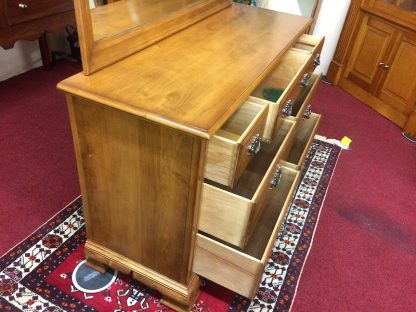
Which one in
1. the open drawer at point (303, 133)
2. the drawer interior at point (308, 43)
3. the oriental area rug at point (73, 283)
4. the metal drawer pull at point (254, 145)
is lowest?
the oriental area rug at point (73, 283)

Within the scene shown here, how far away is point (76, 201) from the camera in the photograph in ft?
5.22

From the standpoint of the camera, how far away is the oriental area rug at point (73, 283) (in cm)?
120

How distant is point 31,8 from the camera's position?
1934 millimetres

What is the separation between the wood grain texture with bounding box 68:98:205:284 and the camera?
0.90 meters

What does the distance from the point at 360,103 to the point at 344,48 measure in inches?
A: 17.3

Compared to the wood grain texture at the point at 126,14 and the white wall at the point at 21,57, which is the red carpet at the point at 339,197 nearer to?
the white wall at the point at 21,57

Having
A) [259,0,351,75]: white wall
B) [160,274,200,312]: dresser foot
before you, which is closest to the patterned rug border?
[160,274,200,312]: dresser foot

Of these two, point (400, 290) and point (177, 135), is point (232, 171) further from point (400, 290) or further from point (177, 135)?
point (400, 290)

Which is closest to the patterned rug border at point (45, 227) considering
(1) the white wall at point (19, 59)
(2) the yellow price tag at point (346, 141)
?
(1) the white wall at point (19, 59)

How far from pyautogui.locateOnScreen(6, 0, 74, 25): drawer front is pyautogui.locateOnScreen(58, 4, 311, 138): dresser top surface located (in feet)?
3.44

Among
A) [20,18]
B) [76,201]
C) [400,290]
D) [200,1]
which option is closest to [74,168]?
[76,201]

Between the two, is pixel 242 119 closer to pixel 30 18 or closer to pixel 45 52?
pixel 30 18

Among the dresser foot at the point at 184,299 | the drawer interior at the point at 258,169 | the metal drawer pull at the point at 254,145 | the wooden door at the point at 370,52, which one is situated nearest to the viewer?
the metal drawer pull at the point at 254,145

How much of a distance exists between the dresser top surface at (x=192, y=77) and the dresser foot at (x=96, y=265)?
0.67m
